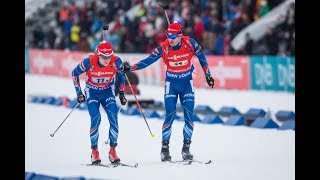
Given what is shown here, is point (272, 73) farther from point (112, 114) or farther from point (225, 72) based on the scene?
point (112, 114)

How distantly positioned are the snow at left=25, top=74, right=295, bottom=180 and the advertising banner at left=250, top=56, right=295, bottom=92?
2239mm

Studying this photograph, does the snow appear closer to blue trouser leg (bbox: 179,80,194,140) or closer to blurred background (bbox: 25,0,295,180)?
blurred background (bbox: 25,0,295,180)

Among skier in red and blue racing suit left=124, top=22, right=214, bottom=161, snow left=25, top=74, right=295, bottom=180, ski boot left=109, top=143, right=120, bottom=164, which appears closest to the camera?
snow left=25, top=74, right=295, bottom=180

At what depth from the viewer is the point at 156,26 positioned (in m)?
33.4

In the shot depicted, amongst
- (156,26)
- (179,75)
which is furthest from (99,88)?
(156,26)

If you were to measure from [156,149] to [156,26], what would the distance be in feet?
56.2

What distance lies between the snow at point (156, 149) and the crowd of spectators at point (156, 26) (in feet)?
16.6

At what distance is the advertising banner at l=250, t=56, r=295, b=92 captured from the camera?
27328 millimetres

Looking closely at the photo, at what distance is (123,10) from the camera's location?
38.7 metres

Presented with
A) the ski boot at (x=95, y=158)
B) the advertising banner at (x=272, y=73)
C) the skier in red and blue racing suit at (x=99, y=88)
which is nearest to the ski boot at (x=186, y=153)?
the skier in red and blue racing suit at (x=99, y=88)

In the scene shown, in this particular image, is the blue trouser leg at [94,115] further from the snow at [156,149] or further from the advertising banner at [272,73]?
the advertising banner at [272,73]

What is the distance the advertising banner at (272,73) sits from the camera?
27.3 meters

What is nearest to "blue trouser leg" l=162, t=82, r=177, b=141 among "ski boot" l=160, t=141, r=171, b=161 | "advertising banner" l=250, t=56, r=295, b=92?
"ski boot" l=160, t=141, r=171, b=161
